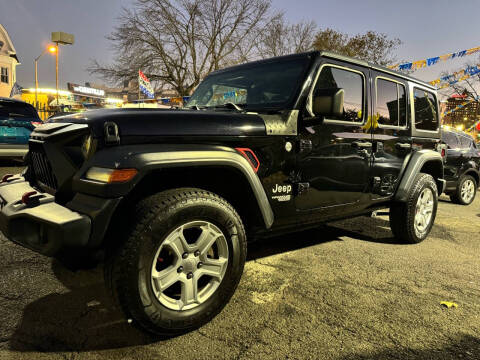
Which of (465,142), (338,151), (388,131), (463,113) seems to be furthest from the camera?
(463,113)

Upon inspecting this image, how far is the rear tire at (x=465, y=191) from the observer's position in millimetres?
7855

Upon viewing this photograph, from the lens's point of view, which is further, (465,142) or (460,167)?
(465,142)

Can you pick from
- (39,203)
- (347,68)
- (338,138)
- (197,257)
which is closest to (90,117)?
(39,203)

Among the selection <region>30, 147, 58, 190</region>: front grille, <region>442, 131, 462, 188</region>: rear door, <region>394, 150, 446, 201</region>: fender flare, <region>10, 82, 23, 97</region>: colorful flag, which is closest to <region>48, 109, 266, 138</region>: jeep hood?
<region>30, 147, 58, 190</region>: front grille

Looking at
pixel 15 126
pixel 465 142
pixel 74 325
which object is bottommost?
pixel 74 325

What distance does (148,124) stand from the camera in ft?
6.62

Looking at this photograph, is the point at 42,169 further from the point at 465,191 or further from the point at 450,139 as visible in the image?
the point at 465,191

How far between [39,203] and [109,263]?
61 cm

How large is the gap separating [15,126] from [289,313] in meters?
7.19

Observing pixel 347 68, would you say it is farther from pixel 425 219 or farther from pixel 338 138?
pixel 425 219

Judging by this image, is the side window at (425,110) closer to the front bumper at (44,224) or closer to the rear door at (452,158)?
the rear door at (452,158)

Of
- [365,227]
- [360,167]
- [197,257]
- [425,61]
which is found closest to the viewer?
[197,257]

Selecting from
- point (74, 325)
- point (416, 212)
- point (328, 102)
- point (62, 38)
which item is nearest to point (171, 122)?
point (328, 102)

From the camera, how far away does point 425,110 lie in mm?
4324
